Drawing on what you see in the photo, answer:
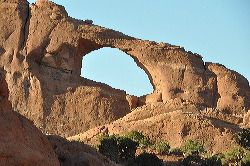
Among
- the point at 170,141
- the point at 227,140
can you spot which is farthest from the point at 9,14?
the point at 227,140

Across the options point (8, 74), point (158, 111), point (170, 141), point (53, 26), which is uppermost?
point (53, 26)

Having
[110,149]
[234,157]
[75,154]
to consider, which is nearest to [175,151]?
[234,157]

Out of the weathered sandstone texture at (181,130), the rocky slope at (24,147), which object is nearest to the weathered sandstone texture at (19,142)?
the rocky slope at (24,147)

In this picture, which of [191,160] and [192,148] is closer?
[191,160]

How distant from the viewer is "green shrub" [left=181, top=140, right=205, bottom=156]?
29781mm

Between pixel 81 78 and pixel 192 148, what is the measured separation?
1522 centimetres

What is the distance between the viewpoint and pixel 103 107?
139 feet

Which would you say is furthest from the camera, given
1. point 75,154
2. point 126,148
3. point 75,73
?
point 75,73

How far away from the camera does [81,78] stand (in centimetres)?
4356

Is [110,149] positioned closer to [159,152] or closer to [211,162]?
[211,162]

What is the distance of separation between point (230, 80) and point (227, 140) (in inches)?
476

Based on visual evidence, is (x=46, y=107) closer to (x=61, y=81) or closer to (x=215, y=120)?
(x=61, y=81)

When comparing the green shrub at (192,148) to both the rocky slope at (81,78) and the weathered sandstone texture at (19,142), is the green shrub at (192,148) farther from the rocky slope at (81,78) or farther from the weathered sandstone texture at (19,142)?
the weathered sandstone texture at (19,142)

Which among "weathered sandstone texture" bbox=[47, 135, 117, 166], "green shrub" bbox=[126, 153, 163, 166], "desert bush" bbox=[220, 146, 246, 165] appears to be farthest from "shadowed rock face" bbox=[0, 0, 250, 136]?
"weathered sandstone texture" bbox=[47, 135, 117, 166]
